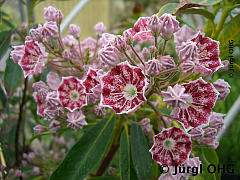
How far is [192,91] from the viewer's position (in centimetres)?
56

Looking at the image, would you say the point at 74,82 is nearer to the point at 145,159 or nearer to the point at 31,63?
the point at 31,63

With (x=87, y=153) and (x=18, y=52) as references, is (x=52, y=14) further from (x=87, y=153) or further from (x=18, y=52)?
(x=87, y=153)

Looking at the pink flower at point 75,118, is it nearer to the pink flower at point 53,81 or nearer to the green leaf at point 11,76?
the pink flower at point 53,81

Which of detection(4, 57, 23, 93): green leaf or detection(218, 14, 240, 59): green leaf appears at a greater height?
detection(218, 14, 240, 59): green leaf

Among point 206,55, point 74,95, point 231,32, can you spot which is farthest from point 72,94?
point 231,32

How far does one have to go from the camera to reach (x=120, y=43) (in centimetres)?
55

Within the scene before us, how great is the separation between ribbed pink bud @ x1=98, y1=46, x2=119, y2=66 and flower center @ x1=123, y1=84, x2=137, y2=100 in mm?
69

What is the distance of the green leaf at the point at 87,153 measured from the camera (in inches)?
27.4

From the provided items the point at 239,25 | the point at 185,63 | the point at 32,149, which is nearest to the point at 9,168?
the point at 32,149

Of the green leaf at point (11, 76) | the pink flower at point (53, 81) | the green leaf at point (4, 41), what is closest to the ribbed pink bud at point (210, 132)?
the pink flower at point (53, 81)

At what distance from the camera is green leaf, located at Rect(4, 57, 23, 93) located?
0.84 meters

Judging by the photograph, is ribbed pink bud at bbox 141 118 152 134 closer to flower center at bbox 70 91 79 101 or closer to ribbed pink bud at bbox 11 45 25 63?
flower center at bbox 70 91 79 101

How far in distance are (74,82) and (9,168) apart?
15.8 inches

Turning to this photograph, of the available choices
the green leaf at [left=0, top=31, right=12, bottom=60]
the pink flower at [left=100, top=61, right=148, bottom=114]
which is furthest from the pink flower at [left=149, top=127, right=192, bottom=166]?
the green leaf at [left=0, top=31, right=12, bottom=60]
